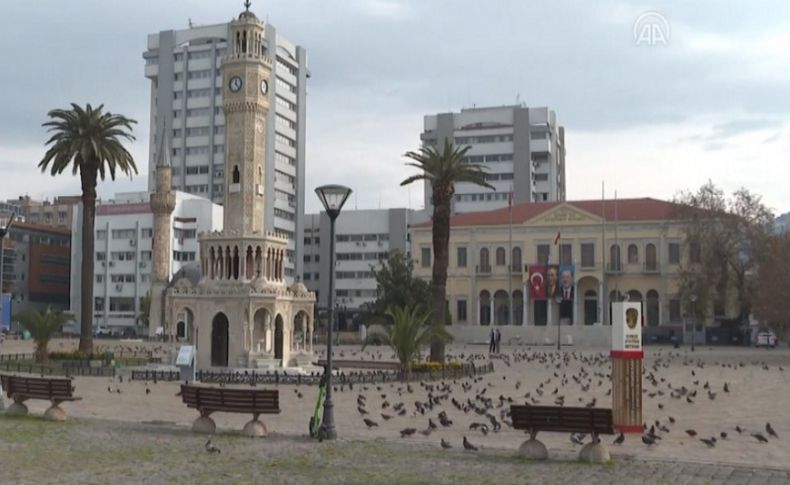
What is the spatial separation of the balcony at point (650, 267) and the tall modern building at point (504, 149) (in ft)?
108

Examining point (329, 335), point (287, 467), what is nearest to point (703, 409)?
point (329, 335)

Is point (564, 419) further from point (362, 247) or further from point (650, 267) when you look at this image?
point (362, 247)

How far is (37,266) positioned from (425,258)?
52.9 m

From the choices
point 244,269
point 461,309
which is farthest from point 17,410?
point 461,309

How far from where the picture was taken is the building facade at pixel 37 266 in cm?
10944

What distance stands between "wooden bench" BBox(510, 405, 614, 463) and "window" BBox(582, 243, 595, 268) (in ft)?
232

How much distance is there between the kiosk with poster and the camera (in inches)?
639

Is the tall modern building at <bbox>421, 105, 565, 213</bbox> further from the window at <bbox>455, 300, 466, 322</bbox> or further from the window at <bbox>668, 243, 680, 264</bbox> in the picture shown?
the window at <bbox>668, 243, 680, 264</bbox>

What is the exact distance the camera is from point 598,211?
83.6m

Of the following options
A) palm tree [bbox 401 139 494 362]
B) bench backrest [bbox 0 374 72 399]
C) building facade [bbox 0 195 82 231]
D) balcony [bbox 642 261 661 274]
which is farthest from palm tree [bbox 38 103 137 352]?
building facade [bbox 0 195 82 231]

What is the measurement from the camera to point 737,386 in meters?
29.8

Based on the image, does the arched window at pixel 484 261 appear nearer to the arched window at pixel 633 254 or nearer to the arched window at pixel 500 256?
the arched window at pixel 500 256

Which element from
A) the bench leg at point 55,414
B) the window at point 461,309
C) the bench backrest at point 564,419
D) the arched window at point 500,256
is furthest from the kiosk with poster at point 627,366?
the window at point 461,309

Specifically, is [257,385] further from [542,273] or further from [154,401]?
[542,273]
